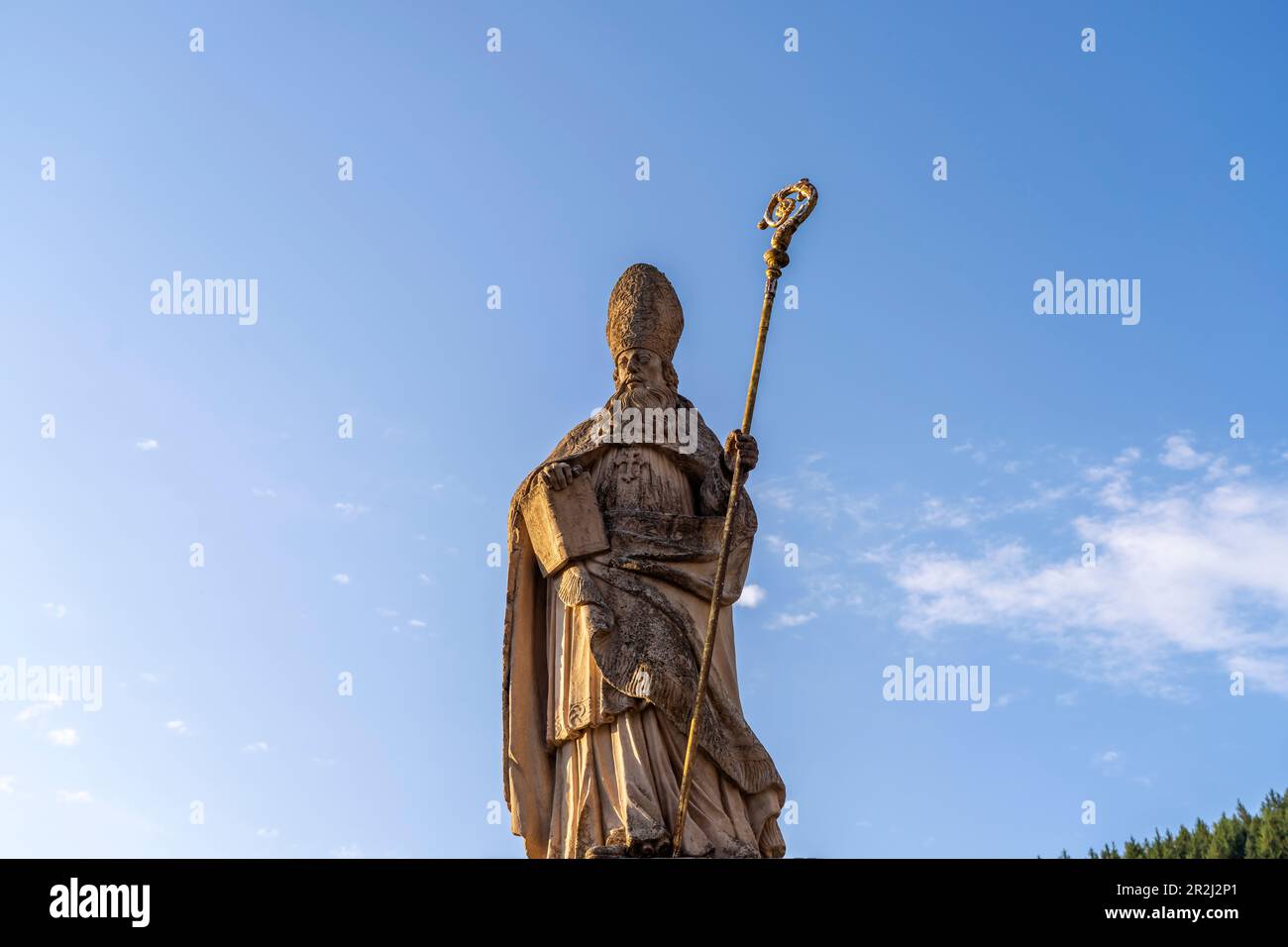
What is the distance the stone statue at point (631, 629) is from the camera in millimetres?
12617

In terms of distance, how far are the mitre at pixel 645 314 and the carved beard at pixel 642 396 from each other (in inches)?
11.6

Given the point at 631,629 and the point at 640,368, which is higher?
the point at 640,368

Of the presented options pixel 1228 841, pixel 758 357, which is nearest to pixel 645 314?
pixel 758 357

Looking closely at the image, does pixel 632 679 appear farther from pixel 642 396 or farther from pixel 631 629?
pixel 642 396

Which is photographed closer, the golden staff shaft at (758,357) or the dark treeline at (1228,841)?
the golden staff shaft at (758,357)

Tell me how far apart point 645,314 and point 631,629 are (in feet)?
8.29

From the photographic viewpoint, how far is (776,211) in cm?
1230

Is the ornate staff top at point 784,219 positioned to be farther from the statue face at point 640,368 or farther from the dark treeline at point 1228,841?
the dark treeline at point 1228,841

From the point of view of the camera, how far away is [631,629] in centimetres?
1296

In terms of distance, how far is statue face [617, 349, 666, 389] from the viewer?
1402cm

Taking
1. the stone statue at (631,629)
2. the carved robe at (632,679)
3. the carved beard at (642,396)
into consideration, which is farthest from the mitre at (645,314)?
the carved robe at (632,679)

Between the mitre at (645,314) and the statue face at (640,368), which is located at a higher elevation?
the mitre at (645,314)
